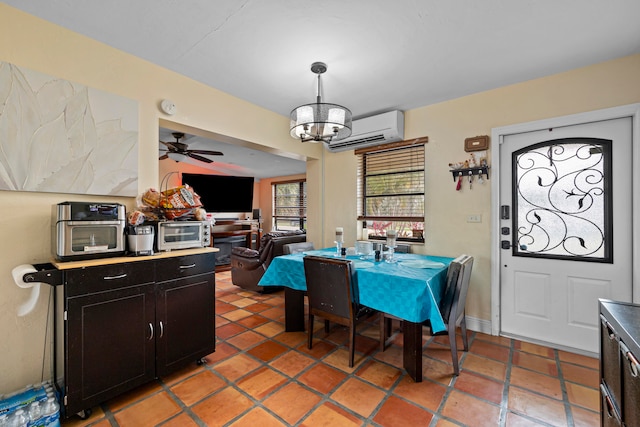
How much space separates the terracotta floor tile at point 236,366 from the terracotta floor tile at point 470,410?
1.44m

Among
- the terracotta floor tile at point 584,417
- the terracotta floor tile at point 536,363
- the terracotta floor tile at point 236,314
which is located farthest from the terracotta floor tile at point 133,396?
the terracotta floor tile at point 536,363

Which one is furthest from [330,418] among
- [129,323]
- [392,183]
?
[392,183]

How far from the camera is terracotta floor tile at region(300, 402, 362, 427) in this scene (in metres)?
1.66

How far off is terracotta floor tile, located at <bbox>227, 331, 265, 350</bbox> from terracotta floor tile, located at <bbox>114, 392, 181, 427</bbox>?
783 millimetres

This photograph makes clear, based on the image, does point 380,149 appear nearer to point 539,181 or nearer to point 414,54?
point 414,54

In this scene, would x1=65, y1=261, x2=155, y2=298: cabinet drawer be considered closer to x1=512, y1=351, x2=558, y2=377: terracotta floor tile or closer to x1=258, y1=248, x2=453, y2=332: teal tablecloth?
x1=258, y1=248, x2=453, y2=332: teal tablecloth

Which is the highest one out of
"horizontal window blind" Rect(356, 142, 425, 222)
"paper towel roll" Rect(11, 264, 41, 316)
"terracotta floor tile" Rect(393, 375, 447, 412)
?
"horizontal window blind" Rect(356, 142, 425, 222)

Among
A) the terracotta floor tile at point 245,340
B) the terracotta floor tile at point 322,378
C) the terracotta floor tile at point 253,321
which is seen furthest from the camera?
the terracotta floor tile at point 253,321

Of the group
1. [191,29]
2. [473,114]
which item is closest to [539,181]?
[473,114]

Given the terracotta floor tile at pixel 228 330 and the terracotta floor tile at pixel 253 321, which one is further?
the terracotta floor tile at pixel 253 321

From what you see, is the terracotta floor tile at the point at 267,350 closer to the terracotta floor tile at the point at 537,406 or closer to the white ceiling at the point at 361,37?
the terracotta floor tile at the point at 537,406

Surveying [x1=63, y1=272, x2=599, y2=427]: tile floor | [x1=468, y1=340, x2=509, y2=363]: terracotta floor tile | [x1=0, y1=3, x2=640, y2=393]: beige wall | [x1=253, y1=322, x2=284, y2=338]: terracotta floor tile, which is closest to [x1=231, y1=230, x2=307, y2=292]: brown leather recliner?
[x1=0, y1=3, x2=640, y2=393]: beige wall

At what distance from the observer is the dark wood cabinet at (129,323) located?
5.41ft

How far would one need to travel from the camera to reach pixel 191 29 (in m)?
1.99
